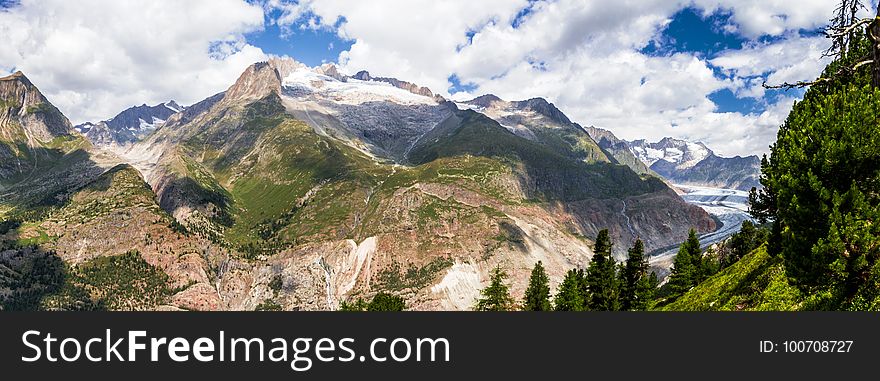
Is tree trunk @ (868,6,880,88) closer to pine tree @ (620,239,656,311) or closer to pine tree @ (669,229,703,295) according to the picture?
pine tree @ (620,239,656,311)

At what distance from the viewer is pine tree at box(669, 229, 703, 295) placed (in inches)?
3292

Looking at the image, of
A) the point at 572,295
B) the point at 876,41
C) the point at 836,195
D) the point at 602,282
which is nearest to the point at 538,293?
the point at 572,295

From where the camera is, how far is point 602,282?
73.4 metres

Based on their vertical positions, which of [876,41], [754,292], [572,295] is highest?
[876,41]

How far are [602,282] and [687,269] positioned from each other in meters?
20.8

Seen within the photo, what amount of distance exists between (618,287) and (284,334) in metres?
71.3

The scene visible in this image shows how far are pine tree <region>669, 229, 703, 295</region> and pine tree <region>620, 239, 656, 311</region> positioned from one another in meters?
4.65

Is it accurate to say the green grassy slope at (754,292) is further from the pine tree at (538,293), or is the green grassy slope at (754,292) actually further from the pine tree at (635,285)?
the pine tree at (538,293)

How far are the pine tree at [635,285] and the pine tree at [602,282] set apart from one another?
593 centimetres

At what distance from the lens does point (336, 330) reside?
40.5 feet

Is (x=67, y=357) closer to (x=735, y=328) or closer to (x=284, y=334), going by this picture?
(x=284, y=334)

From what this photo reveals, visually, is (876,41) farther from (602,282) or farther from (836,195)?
(602,282)

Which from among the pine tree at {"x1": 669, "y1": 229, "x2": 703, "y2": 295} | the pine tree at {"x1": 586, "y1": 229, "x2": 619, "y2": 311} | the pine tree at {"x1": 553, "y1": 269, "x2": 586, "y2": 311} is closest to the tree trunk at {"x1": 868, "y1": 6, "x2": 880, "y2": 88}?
the pine tree at {"x1": 586, "y1": 229, "x2": 619, "y2": 311}

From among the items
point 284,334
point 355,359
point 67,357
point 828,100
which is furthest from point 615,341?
point 828,100
